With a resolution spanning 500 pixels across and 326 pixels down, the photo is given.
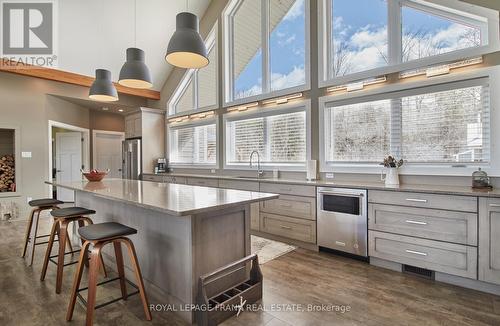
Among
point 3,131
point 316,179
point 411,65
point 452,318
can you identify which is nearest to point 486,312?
point 452,318

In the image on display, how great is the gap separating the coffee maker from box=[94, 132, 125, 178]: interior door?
7.81 ft

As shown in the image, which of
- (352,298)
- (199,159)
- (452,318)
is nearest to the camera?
(452,318)

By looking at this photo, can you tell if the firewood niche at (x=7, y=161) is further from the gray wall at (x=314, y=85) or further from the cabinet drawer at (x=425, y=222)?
the cabinet drawer at (x=425, y=222)

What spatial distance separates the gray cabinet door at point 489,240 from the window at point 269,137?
229cm

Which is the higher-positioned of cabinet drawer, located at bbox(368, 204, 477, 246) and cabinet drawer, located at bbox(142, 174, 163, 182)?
cabinet drawer, located at bbox(142, 174, 163, 182)

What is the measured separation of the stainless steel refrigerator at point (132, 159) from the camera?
6520 mm

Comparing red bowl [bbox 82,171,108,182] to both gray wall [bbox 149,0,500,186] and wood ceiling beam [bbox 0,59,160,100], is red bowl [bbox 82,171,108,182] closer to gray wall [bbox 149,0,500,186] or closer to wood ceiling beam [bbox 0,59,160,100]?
gray wall [bbox 149,0,500,186]

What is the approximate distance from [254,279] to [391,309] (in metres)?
1.10

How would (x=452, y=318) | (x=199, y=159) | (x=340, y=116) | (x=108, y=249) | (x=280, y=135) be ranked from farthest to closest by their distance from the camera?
(x=199, y=159) → (x=280, y=135) → (x=340, y=116) → (x=108, y=249) → (x=452, y=318)

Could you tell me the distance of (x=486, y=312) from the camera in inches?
80.0

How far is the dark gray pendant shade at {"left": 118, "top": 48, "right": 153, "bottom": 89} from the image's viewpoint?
3041 millimetres

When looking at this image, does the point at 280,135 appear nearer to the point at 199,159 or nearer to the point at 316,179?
the point at 316,179

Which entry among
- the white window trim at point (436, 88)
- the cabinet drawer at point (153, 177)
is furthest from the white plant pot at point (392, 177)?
the cabinet drawer at point (153, 177)

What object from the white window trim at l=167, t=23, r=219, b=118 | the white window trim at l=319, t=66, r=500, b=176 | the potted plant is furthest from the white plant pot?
the white window trim at l=167, t=23, r=219, b=118
